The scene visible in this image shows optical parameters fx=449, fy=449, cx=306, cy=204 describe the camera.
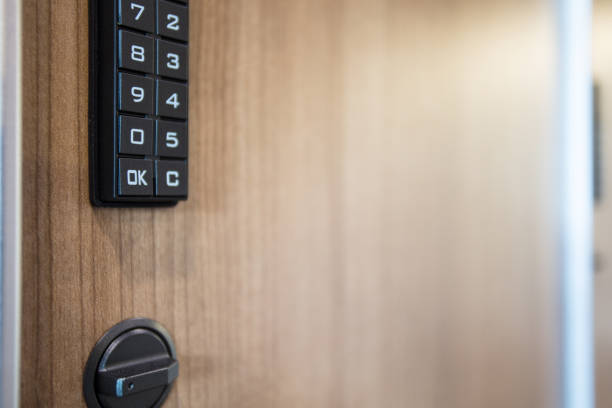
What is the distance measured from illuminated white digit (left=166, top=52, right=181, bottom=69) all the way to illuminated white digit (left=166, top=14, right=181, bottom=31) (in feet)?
0.06

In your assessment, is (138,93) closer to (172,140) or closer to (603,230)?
(172,140)

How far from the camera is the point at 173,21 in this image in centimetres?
29

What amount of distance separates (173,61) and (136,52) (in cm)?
3

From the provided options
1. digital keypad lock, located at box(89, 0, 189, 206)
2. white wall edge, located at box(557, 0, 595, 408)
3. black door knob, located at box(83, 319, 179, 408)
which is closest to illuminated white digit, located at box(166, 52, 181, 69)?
digital keypad lock, located at box(89, 0, 189, 206)

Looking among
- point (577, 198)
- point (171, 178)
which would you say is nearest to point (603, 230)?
point (577, 198)

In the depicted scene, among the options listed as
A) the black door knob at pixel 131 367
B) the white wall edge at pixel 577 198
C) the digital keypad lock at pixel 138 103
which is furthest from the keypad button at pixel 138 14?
the white wall edge at pixel 577 198

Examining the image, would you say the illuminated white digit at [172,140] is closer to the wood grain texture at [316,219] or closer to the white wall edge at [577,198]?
the wood grain texture at [316,219]

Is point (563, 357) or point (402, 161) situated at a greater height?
point (402, 161)

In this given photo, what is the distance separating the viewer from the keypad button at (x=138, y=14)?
0.26 meters

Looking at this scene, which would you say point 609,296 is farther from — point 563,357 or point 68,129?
point 68,129

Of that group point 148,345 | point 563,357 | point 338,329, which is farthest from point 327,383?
point 563,357

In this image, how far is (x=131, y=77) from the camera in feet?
0.87

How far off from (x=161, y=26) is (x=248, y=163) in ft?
0.39

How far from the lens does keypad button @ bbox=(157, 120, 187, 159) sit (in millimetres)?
278
